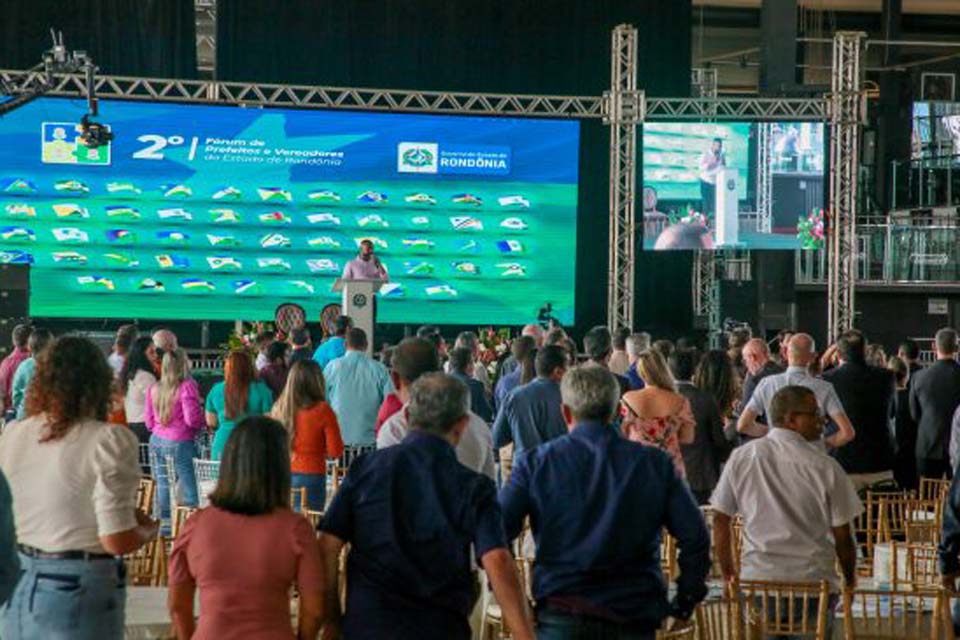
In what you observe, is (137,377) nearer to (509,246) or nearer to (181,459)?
(181,459)

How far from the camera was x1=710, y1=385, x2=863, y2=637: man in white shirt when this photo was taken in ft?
19.8

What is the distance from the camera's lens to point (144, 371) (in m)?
11.5

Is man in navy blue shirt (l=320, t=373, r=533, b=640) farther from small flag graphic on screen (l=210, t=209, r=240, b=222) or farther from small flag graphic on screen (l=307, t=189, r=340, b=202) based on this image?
small flag graphic on screen (l=307, t=189, r=340, b=202)

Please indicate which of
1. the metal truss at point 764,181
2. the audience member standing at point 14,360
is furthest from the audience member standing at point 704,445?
the metal truss at point 764,181

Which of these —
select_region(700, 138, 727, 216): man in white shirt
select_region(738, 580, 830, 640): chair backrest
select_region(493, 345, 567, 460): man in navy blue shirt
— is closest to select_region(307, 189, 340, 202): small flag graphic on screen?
select_region(700, 138, 727, 216): man in white shirt

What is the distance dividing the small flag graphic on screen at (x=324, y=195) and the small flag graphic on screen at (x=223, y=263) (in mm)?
1073

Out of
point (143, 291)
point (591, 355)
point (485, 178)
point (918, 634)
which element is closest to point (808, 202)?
point (485, 178)

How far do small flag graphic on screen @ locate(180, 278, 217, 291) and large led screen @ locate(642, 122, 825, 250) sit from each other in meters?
4.69

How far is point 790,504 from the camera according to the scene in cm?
604

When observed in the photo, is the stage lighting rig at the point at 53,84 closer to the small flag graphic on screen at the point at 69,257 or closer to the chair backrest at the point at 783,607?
the small flag graphic on screen at the point at 69,257

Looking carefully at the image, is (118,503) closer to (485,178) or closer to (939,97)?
(485,178)

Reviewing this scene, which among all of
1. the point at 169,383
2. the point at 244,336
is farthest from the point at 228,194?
the point at 169,383

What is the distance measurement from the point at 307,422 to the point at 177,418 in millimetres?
2219

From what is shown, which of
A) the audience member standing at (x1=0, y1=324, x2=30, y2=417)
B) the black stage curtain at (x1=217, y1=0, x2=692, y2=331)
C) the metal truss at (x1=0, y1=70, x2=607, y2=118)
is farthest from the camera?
the black stage curtain at (x1=217, y1=0, x2=692, y2=331)
